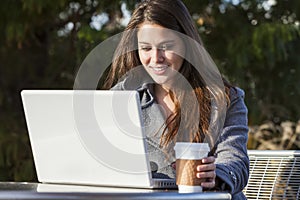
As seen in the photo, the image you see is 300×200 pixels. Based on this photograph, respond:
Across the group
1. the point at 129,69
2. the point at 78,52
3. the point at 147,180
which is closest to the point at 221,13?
the point at 78,52

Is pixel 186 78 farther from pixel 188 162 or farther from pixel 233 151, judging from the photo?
pixel 188 162

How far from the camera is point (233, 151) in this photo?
191 cm

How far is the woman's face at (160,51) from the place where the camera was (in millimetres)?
1938

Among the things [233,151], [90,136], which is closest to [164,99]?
[233,151]

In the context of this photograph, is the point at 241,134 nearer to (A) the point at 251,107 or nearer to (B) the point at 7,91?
(A) the point at 251,107

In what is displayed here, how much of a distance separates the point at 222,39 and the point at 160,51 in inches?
94.1

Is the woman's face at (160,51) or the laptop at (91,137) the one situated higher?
the woman's face at (160,51)

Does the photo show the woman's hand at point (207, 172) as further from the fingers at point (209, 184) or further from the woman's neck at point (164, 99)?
the woman's neck at point (164, 99)

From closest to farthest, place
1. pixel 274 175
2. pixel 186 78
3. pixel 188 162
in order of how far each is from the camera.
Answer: pixel 188 162, pixel 186 78, pixel 274 175

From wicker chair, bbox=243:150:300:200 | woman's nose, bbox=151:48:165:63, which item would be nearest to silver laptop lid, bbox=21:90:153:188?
woman's nose, bbox=151:48:165:63

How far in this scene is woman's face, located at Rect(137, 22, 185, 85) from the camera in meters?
1.94

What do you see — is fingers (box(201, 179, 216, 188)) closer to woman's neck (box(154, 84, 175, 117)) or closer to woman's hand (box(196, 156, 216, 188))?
woman's hand (box(196, 156, 216, 188))

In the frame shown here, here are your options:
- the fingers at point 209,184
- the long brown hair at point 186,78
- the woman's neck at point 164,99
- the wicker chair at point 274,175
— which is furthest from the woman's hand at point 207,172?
the wicker chair at point 274,175

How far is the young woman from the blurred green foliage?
1.92 meters
